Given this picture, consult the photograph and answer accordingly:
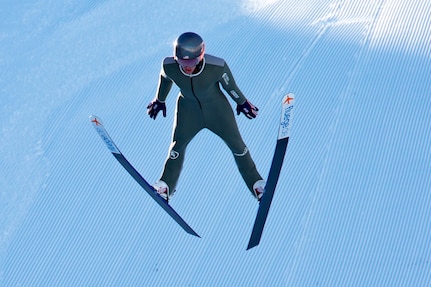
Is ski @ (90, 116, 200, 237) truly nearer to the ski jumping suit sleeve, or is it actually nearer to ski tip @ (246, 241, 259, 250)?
the ski jumping suit sleeve

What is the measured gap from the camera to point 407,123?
17.6 feet

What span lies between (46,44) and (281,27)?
181 centimetres

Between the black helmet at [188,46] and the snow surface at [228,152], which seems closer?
the black helmet at [188,46]

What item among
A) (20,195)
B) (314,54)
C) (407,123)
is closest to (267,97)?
(314,54)

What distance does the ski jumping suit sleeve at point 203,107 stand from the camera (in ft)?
14.2

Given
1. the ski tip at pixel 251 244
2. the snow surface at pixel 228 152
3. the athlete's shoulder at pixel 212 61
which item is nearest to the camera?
the athlete's shoulder at pixel 212 61

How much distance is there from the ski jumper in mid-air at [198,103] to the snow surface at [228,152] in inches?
18.8

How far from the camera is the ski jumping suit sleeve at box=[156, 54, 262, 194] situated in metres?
4.32

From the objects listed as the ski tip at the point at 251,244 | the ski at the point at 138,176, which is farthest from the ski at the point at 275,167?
the ski at the point at 138,176

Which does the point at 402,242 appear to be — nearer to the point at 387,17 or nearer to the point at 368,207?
the point at 368,207

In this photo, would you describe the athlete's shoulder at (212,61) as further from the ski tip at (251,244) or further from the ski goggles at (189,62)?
the ski tip at (251,244)

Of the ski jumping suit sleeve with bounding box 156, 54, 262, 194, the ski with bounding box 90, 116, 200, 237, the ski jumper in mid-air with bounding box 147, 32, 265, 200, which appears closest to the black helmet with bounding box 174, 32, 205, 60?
the ski jumper in mid-air with bounding box 147, 32, 265, 200

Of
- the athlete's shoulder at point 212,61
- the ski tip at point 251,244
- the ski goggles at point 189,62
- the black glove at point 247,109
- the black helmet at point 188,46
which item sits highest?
the black helmet at point 188,46

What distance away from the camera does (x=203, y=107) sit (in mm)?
4469
